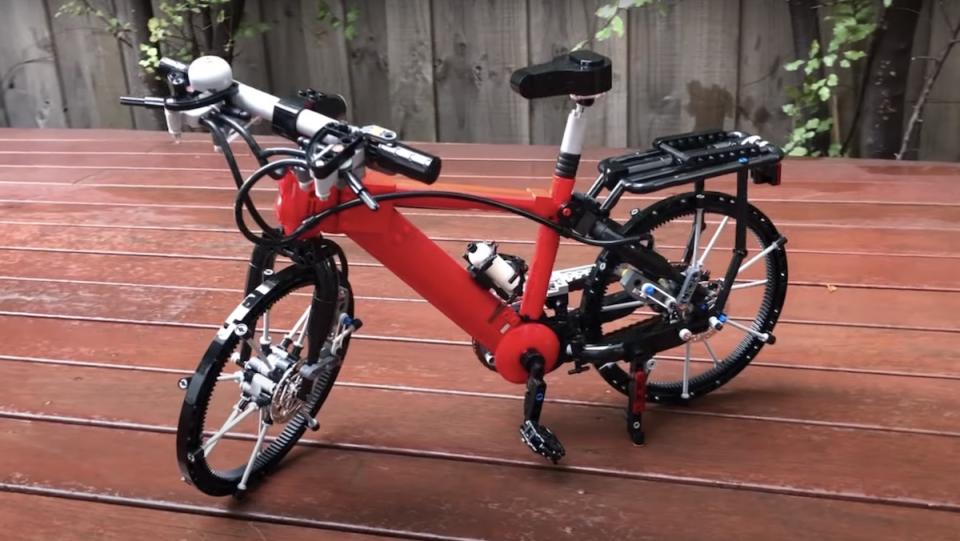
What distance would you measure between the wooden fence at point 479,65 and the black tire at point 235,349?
6.73 feet

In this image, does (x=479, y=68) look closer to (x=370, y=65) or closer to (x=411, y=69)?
(x=411, y=69)

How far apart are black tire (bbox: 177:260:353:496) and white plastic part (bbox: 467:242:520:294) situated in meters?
0.22

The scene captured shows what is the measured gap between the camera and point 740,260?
1608mm

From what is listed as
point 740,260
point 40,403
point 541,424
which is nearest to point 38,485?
point 40,403

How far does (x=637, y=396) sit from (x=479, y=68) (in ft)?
6.87

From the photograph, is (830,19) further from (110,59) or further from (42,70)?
(42,70)

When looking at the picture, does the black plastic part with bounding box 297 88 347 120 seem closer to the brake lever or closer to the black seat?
the brake lever

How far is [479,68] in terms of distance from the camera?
3.43 m

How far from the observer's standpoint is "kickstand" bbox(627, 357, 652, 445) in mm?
1588

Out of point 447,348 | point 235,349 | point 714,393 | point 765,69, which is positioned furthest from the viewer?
point 765,69

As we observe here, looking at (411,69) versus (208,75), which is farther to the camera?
(411,69)

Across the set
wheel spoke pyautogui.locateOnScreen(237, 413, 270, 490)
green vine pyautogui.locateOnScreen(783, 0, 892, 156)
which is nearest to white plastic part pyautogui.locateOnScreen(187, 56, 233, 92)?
wheel spoke pyautogui.locateOnScreen(237, 413, 270, 490)

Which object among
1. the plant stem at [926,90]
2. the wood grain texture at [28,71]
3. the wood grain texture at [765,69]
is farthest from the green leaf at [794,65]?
the wood grain texture at [28,71]

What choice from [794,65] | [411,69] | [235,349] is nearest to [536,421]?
[235,349]
